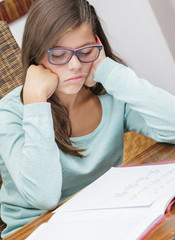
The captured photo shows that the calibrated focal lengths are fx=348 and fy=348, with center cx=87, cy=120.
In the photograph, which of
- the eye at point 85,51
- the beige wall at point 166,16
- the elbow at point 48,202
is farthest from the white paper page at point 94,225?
the beige wall at point 166,16

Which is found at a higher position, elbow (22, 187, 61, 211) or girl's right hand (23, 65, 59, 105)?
girl's right hand (23, 65, 59, 105)

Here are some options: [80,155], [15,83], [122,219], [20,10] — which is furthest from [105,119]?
[20,10]

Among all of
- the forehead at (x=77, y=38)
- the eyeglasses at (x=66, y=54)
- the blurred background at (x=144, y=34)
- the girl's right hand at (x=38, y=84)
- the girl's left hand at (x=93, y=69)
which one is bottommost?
the blurred background at (x=144, y=34)

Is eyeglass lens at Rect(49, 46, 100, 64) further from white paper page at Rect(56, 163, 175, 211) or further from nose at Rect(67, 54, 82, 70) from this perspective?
white paper page at Rect(56, 163, 175, 211)

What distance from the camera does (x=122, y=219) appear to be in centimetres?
63

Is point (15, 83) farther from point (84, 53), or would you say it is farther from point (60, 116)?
point (84, 53)

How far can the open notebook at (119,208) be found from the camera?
1.99 ft

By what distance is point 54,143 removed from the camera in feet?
3.18

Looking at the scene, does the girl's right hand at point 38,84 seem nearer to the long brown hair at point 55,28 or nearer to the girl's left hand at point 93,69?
the long brown hair at point 55,28

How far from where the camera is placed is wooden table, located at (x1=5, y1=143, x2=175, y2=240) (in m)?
0.59

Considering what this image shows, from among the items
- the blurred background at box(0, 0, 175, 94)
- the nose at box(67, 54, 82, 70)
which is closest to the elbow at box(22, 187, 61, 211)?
the nose at box(67, 54, 82, 70)

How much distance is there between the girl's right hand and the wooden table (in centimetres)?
32

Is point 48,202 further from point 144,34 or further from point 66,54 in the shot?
point 144,34

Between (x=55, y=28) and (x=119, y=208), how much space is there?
0.57 m
